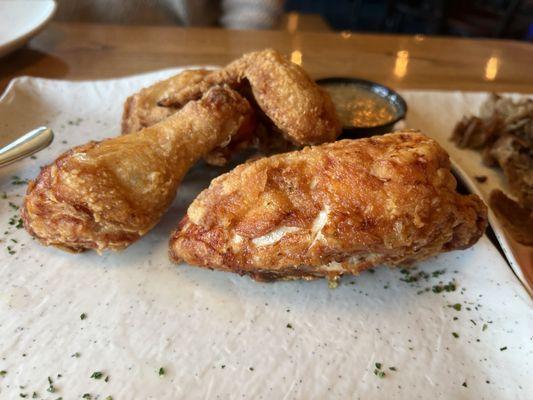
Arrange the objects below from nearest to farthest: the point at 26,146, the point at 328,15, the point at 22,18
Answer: the point at 26,146 → the point at 22,18 → the point at 328,15

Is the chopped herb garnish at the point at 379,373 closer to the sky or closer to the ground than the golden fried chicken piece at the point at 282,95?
closer to the ground

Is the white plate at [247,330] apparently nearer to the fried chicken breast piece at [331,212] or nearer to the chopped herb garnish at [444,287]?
the chopped herb garnish at [444,287]

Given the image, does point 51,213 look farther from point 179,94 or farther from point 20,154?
point 179,94

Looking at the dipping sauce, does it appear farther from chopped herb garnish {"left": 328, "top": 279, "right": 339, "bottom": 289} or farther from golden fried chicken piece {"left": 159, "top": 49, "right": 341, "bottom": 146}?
chopped herb garnish {"left": 328, "top": 279, "right": 339, "bottom": 289}

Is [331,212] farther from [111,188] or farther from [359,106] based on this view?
[359,106]

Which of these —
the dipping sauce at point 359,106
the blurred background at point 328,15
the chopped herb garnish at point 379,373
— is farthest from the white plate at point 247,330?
the blurred background at point 328,15

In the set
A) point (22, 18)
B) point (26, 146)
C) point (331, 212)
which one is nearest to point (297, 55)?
point (22, 18)

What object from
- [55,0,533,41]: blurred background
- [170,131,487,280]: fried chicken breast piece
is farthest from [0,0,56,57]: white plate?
[170,131,487,280]: fried chicken breast piece
